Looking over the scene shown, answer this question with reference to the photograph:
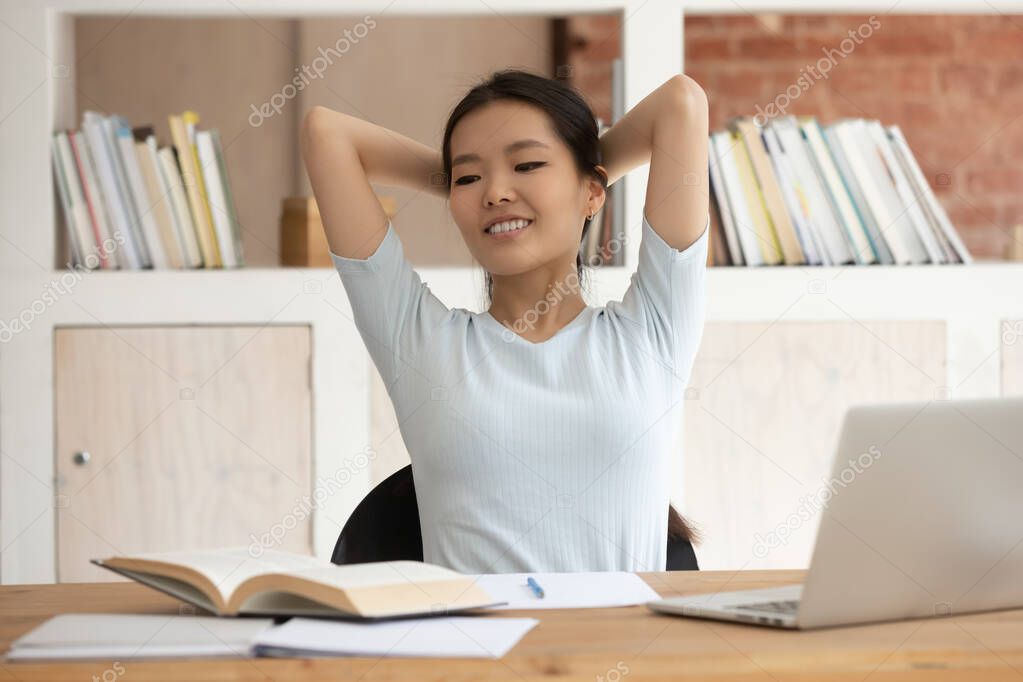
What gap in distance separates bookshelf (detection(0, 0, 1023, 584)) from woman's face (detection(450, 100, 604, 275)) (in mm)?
803

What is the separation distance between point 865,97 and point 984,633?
2.77 meters

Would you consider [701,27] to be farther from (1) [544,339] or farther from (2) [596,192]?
(1) [544,339]

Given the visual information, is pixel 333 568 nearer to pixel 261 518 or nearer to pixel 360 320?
pixel 360 320

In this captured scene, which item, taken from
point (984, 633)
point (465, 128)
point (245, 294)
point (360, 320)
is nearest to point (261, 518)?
point (245, 294)

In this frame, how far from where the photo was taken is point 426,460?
150 cm

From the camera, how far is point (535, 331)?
5.30 feet

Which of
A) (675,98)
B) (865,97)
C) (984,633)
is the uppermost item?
(865,97)

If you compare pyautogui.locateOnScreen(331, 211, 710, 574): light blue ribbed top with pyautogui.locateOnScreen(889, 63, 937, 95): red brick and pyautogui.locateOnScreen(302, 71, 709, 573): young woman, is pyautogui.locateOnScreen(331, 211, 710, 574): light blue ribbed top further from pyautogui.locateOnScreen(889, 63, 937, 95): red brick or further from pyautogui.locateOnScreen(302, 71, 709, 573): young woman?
pyautogui.locateOnScreen(889, 63, 937, 95): red brick

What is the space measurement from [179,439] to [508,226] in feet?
3.84
